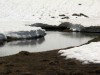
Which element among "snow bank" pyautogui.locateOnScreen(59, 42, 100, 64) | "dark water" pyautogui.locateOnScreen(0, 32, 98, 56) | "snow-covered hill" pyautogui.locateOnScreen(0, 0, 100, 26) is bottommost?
"dark water" pyautogui.locateOnScreen(0, 32, 98, 56)

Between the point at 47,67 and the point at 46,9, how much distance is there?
32.3 m

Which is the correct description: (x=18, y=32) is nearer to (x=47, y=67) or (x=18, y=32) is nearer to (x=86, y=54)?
(x=86, y=54)

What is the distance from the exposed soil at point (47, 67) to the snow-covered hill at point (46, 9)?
85.5 feet

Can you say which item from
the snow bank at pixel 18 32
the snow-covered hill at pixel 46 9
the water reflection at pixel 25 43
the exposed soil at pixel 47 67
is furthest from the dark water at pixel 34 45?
the snow-covered hill at pixel 46 9

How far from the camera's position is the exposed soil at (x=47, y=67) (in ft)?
36.7

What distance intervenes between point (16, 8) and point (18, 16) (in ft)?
9.80

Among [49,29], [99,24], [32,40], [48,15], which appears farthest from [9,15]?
[32,40]

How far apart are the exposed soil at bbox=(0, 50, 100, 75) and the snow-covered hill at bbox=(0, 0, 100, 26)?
26.1m

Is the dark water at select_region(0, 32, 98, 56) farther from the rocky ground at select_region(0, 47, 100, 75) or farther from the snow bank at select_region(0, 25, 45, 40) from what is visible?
the rocky ground at select_region(0, 47, 100, 75)

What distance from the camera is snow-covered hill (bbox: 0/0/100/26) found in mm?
40812

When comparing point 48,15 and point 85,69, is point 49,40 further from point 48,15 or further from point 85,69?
point 48,15

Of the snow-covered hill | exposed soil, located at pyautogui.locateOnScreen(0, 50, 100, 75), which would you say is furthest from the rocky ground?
the snow-covered hill

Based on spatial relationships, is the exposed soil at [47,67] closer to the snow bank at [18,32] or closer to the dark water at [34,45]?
the dark water at [34,45]

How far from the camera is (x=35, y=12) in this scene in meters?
42.8
